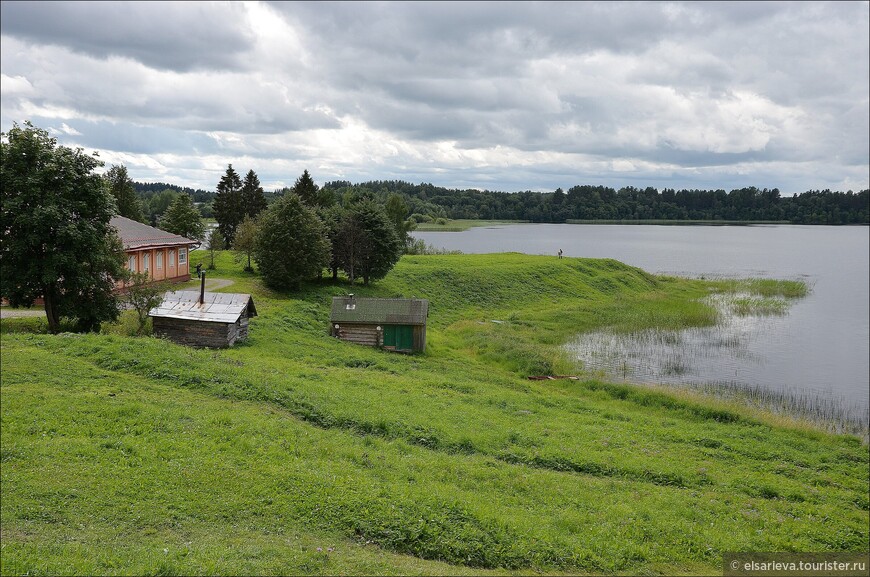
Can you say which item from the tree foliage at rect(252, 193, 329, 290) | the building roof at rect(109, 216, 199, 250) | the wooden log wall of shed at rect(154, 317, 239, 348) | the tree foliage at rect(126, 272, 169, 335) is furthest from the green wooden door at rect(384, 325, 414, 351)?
the building roof at rect(109, 216, 199, 250)

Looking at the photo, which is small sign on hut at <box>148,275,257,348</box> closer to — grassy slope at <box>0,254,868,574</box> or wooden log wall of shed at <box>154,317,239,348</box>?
wooden log wall of shed at <box>154,317,239,348</box>

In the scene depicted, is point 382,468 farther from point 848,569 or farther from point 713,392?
point 713,392

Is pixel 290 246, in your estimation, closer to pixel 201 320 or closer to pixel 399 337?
pixel 399 337

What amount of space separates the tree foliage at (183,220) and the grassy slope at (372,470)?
36.2 metres

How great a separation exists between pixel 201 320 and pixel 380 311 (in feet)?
33.8

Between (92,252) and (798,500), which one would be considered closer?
(798,500)

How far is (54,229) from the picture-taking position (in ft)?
86.3

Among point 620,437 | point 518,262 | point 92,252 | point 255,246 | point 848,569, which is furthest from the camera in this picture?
point 518,262

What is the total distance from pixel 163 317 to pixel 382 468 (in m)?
17.9

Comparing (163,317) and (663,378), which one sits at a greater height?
(163,317)

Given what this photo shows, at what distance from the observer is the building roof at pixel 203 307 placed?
1099 inches

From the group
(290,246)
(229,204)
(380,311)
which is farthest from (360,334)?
(229,204)

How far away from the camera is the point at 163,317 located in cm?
2806

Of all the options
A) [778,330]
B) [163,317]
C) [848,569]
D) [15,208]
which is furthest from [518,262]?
[848,569]
